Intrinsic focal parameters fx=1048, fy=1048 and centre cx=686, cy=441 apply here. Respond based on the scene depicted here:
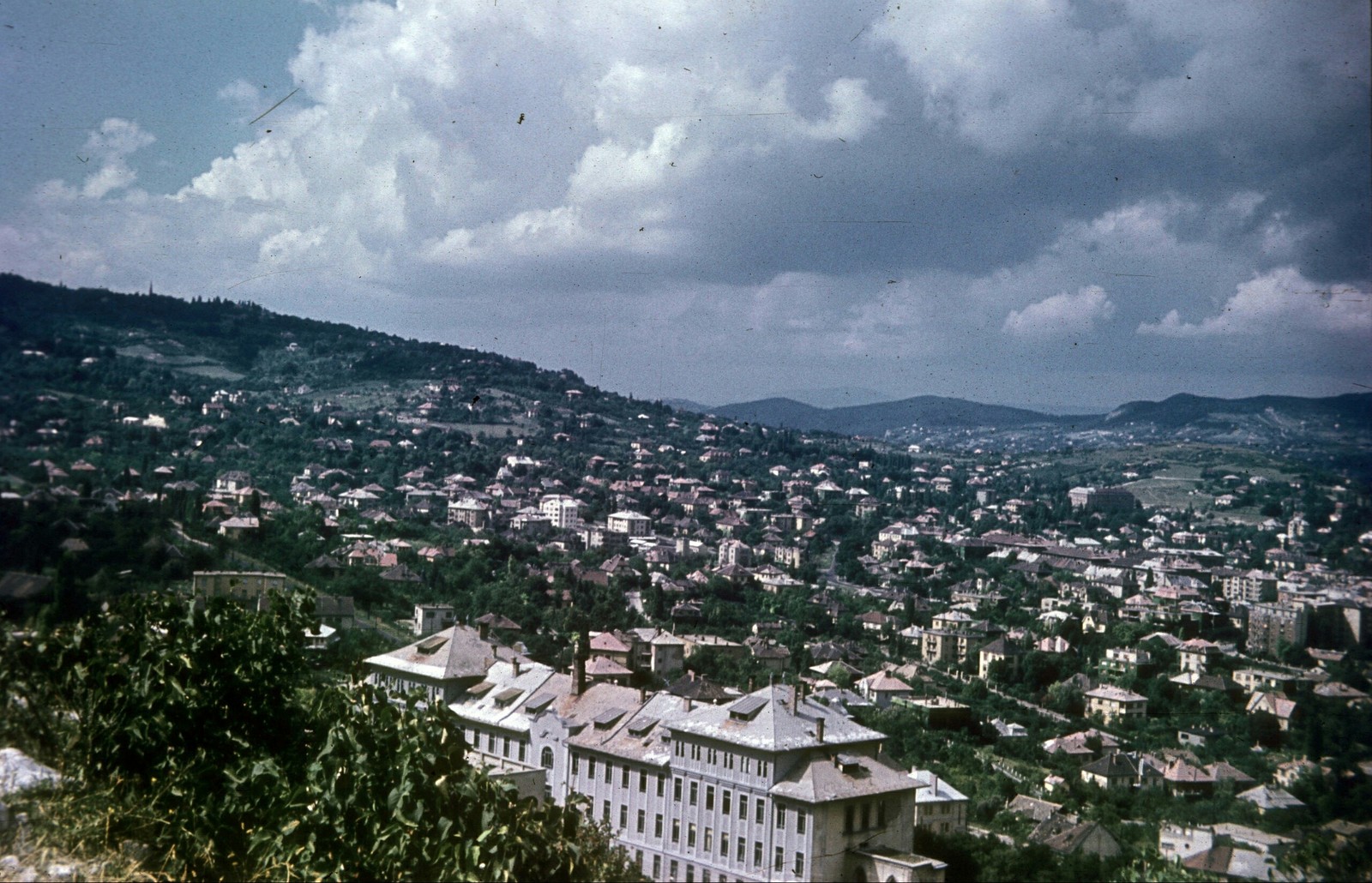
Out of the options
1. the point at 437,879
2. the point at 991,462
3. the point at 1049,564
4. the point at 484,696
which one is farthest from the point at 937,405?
the point at 437,879

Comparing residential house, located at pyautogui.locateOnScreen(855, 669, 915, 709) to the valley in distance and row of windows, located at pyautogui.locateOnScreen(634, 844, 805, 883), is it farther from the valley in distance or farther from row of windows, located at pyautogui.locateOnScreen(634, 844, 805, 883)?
row of windows, located at pyautogui.locateOnScreen(634, 844, 805, 883)

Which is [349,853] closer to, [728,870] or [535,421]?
[728,870]

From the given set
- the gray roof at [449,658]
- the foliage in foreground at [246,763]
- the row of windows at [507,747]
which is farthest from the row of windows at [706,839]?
the foliage in foreground at [246,763]

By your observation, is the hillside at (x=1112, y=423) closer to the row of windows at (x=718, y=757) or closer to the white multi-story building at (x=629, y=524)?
the row of windows at (x=718, y=757)

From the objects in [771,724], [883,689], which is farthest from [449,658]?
[883,689]

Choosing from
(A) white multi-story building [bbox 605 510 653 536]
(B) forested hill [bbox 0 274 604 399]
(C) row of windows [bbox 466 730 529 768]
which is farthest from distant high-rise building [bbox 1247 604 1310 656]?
(B) forested hill [bbox 0 274 604 399]

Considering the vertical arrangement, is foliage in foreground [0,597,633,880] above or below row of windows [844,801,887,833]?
above
